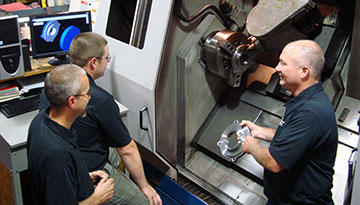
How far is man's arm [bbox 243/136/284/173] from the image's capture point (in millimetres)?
1854

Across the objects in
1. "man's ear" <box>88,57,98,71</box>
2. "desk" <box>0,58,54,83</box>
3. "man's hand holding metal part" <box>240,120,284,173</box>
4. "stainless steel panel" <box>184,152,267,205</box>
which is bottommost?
"stainless steel panel" <box>184,152,267,205</box>

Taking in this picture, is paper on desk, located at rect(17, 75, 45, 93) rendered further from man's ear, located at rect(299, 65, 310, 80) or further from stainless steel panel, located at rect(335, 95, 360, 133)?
stainless steel panel, located at rect(335, 95, 360, 133)

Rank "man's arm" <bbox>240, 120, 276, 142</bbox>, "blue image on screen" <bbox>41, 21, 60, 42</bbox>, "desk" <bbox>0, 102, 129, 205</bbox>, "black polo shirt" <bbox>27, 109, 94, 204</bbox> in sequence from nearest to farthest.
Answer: "black polo shirt" <bbox>27, 109, 94, 204</bbox> → "man's arm" <bbox>240, 120, 276, 142</bbox> → "desk" <bbox>0, 102, 129, 205</bbox> → "blue image on screen" <bbox>41, 21, 60, 42</bbox>

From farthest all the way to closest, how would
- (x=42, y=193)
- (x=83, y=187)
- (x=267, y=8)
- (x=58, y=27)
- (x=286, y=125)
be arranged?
(x=58, y=27) → (x=267, y=8) → (x=286, y=125) → (x=83, y=187) → (x=42, y=193)

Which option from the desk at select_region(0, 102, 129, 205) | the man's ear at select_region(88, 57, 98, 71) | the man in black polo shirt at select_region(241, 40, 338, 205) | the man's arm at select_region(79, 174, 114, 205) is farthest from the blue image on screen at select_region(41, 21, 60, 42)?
the man in black polo shirt at select_region(241, 40, 338, 205)

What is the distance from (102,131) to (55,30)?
1.33m

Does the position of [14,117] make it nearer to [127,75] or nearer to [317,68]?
[127,75]

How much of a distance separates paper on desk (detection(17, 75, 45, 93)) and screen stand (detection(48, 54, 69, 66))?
0.14m

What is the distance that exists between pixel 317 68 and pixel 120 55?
143 cm

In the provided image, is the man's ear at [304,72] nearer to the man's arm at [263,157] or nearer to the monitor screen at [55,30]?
the man's arm at [263,157]

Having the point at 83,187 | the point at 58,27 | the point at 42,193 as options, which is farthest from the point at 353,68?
the point at 58,27

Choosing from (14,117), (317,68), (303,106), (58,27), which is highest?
(317,68)

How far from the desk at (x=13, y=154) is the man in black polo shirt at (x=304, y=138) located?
1.20 metres

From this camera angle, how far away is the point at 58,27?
122 inches
